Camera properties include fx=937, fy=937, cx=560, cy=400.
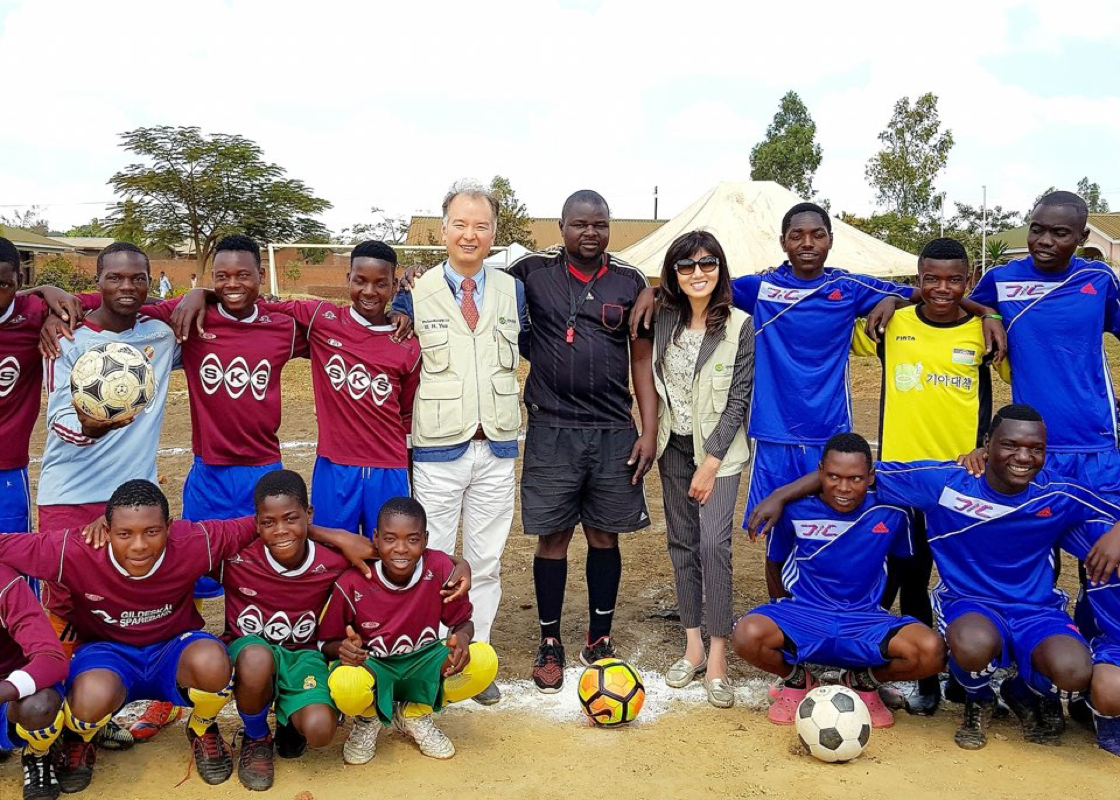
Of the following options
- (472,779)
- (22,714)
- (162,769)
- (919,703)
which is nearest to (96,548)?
(22,714)

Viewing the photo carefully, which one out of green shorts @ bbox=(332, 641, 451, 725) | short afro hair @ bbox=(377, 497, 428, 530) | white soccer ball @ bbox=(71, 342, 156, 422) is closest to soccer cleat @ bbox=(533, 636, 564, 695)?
green shorts @ bbox=(332, 641, 451, 725)

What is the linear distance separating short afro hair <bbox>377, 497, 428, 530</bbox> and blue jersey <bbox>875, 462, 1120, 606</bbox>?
2.10m

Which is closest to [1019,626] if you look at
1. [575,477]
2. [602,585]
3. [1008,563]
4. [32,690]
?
[1008,563]

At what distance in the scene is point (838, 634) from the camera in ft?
13.3

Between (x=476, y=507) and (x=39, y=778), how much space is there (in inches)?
80.2

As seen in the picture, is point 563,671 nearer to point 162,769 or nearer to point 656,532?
point 162,769

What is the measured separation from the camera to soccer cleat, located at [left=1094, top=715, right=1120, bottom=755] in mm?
3764

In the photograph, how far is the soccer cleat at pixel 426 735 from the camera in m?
3.77

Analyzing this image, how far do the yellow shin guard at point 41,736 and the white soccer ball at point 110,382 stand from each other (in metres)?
1.17

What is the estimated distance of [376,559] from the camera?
3.89 meters

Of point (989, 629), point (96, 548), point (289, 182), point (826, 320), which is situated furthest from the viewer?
point (289, 182)

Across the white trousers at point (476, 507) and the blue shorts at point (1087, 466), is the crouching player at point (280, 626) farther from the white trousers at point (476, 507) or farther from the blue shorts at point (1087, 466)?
the blue shorts at point (1087, 466)

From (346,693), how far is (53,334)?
6.41 feet

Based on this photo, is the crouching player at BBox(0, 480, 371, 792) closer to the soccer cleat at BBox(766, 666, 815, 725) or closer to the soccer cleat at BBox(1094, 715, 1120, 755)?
the soccer cleat at BBox(766, 666, 815, 725)
